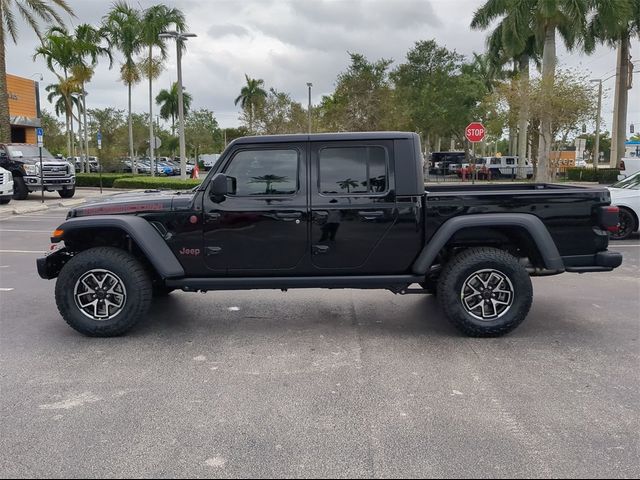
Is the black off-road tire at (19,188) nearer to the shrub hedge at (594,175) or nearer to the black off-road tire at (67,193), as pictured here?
the black off-road tire at (67,193)

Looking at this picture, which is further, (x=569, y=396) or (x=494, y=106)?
(x=494, y=106)

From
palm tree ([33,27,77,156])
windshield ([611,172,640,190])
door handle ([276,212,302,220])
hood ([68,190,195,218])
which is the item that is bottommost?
door handle ([276,212,302,220])

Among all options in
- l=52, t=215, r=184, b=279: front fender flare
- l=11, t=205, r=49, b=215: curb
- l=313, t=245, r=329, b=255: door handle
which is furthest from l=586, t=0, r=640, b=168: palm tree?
l=52, t=215, r=184, b=279: front fender flare

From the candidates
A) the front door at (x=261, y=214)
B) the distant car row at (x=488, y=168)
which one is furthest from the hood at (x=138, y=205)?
the distant car row at (x=488, y=168)

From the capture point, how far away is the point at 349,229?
17.6ft

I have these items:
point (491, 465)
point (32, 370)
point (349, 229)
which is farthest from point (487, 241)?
point (32, 370)

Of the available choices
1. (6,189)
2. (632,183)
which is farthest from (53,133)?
(632,183)

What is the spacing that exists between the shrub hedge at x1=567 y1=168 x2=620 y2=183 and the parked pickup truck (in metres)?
27.4

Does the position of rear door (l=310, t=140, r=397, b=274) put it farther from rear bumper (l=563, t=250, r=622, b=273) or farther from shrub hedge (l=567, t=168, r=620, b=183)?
shrub hedge (l=567, t=168, r=620, b=183)

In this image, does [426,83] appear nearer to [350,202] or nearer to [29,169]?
[29,169]

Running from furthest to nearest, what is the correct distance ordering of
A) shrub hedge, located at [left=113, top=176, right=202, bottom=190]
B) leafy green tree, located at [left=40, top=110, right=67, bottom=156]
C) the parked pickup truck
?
1. leafy green tree, located at [left=40, top=110, right=67, bottom=156]
2. shrub hedge, located at [left=113, top=176, right=202, bottom=190]
3. the parked pickup truck

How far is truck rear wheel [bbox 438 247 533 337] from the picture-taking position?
535cm

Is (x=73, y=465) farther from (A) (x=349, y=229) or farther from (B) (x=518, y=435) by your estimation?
(A) (x=349, y=229)

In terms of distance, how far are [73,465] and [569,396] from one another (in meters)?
3.24
